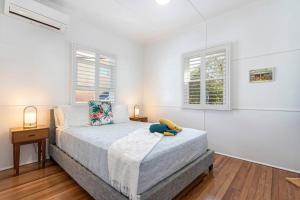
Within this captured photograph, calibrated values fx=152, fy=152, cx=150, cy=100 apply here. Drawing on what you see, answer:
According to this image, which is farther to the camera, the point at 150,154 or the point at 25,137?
the point at 25,137

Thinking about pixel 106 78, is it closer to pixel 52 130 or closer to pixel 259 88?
pixel 52 130

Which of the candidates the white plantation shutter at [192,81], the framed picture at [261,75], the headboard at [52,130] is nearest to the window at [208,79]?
the white plantation shutter at [192,81]

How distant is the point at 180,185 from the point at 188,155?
1.27 ft

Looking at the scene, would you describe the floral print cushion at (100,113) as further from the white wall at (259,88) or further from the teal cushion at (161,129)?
the white wall at (259,88)

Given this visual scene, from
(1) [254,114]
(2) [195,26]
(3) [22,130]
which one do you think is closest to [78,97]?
(3) [22,130]

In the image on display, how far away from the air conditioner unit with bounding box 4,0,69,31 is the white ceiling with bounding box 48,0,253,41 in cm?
38

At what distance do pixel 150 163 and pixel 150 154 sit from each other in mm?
92

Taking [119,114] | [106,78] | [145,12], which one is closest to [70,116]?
[119,114]

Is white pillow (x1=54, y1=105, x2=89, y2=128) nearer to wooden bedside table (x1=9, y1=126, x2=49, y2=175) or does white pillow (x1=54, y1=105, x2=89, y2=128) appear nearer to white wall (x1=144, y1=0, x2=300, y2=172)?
wooden bedside table (x1=9, y1=126, x2=49, y2=175)

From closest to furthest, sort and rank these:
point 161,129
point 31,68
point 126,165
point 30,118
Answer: point 126,165, point 161,129, point 30,118, point 31,68

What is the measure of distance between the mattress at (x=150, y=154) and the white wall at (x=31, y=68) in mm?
920

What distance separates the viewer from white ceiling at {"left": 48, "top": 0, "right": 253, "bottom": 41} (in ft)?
9.04

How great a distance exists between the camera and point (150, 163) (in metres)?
1.38

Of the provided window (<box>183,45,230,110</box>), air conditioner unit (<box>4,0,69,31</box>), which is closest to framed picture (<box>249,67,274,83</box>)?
window (<box>183,45,230,110</box>)
